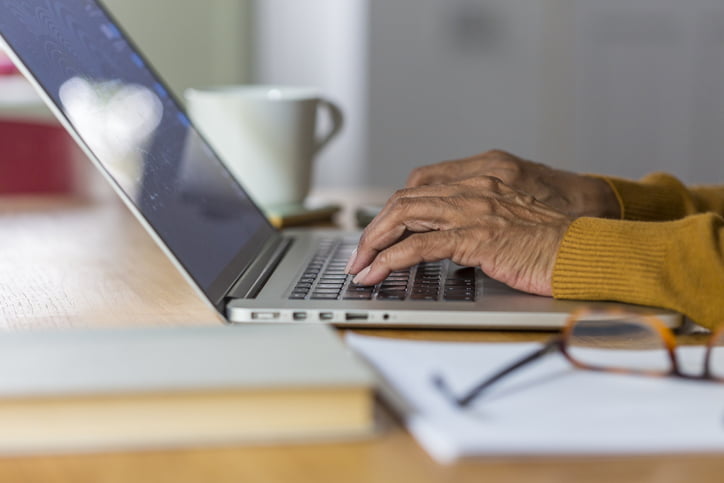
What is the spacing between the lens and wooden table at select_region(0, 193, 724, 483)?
0.45 meters

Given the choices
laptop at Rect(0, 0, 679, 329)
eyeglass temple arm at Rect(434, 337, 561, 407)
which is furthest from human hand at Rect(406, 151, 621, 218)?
eyeglass temple arm at Rect(434, 337, 561, 407)

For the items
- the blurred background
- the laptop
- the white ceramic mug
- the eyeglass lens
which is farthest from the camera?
the blurred background

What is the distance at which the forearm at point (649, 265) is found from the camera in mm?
749

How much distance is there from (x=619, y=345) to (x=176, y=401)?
1.04 ft

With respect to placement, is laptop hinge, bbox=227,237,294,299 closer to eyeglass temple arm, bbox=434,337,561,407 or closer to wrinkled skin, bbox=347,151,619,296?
wrinkled skin, bbox=347,151,619,296

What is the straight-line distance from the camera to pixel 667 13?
10.1ft

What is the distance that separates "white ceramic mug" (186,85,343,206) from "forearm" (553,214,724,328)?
557 millimetres

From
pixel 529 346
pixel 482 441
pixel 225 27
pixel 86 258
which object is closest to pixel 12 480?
pixel 482 441

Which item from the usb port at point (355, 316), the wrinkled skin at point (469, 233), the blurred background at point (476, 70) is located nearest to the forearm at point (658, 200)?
the wrinkled skin at point (469, 233)

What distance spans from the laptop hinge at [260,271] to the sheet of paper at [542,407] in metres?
0.18

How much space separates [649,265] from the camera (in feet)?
2.51

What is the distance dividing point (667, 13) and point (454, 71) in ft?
2.21

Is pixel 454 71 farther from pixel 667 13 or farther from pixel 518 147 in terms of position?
pixel 667 13

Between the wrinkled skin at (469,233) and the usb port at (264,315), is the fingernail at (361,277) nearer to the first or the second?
the wrinkled skin at (469,233)
